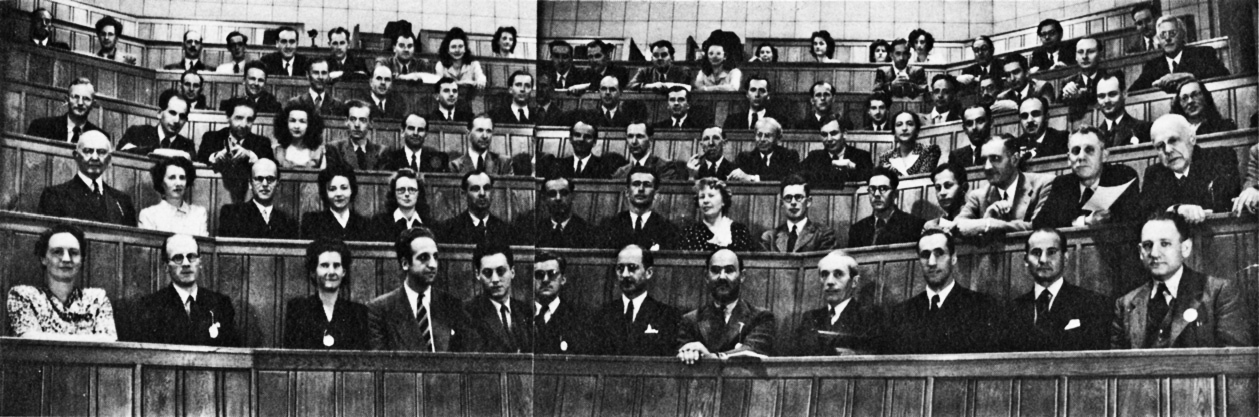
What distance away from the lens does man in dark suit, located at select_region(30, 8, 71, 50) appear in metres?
3.92

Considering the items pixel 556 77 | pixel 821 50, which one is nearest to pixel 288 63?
pixel 556 77

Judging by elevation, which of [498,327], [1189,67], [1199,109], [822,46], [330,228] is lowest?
[498,327]

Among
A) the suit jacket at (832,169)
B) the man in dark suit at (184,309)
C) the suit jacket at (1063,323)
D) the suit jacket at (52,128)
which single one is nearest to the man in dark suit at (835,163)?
the suit jacket at (832,169)

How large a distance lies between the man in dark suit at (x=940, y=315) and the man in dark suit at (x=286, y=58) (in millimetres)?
2255

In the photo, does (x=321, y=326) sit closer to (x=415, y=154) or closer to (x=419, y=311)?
(x=419, y=311)

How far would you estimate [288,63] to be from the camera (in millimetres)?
4484

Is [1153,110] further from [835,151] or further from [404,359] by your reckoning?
[404,359]

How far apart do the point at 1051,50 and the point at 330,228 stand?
2.44 meters

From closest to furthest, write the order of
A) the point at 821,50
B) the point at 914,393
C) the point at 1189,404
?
1. the point at 1189,404
2. the point at 914,393
3. the point at 821,50

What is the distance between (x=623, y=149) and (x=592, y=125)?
0.13 m

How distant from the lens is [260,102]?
4301mm

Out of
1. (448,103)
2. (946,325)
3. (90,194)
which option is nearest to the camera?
(946,325)

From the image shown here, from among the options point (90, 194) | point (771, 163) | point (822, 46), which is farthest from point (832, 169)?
point (90, 194)

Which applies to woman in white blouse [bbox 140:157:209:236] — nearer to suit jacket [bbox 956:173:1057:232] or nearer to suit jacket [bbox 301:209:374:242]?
suit jacket [bbox 301:209:374:242]
